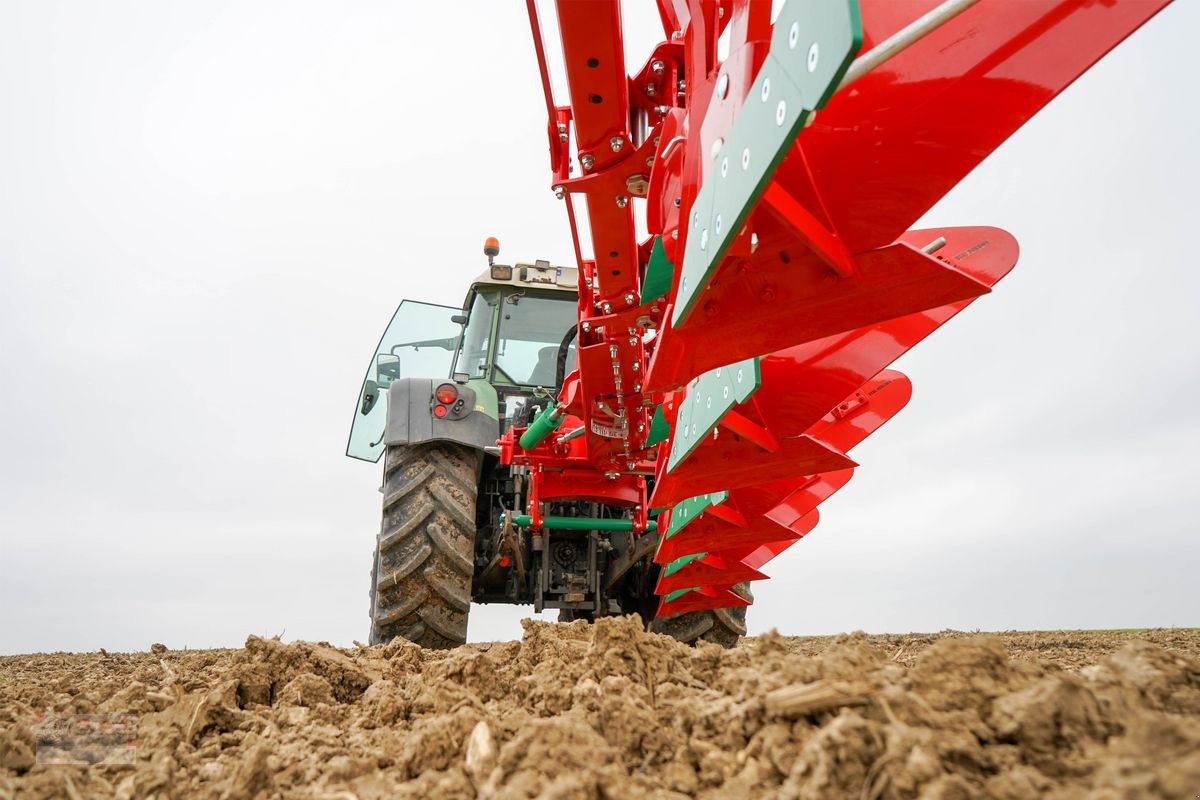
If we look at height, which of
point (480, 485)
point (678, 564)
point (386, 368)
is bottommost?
point (678, 564)

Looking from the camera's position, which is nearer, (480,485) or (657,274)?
(657,274)

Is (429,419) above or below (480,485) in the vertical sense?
above

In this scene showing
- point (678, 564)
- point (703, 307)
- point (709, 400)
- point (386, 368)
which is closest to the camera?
point (703, 307)

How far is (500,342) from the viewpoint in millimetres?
4809

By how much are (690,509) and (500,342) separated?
1953 millimetres

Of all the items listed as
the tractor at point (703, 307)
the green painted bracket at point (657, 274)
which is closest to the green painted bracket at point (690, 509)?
the tractor at point (703, 307)

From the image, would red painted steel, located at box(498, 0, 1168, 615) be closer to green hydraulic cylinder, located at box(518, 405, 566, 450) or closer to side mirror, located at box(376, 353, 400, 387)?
green hydraulic cylinder, located at box(518, 405, 566, 450)

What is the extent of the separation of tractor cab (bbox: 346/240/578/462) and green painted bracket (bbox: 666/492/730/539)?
4.69 feet

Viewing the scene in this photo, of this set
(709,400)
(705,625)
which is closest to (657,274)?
(709,400)

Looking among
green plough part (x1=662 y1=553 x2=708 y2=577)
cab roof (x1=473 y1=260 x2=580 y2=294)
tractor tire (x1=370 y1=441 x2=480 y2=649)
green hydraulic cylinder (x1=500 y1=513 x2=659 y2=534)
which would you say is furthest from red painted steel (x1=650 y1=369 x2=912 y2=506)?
cab roof (x1=473 y1=260 x2=580 y2=294)

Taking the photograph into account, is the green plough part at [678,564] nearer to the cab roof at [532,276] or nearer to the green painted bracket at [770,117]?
the cab roof at [532,276]

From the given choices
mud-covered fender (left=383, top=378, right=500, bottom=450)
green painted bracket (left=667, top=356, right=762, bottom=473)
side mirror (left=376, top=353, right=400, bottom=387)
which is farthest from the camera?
side mirror (left=376, top=353, right=400, bottom=387)

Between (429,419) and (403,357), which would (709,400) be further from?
(403,357)

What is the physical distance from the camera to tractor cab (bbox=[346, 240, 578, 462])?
187 inches
